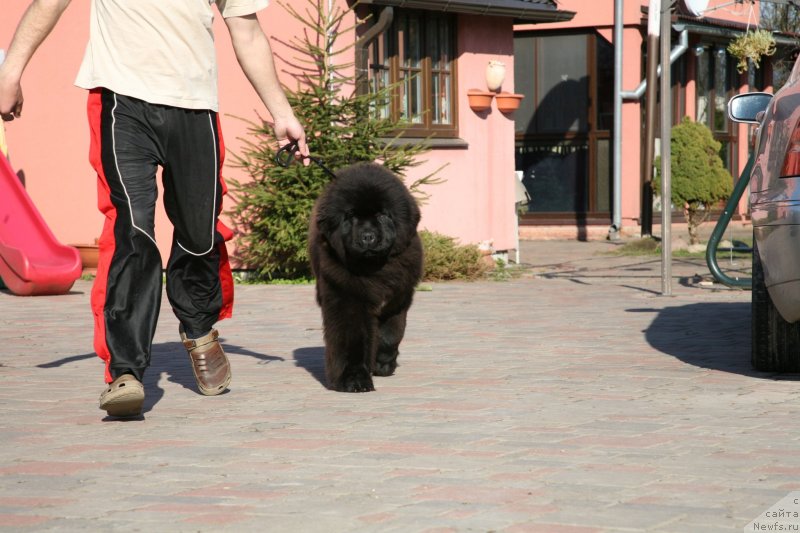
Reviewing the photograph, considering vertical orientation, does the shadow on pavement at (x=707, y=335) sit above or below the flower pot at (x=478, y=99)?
below

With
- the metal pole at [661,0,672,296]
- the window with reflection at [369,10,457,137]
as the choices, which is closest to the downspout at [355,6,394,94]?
the window with reflection at [369,10,457,137]

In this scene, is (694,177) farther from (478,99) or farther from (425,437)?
(425,437)

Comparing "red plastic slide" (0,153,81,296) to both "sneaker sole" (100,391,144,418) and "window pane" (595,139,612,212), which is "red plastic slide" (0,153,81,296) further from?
"window pane" (595,139,612,212)

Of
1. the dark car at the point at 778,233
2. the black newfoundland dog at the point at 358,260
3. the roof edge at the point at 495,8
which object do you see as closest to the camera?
the dark car at the point at 778,233

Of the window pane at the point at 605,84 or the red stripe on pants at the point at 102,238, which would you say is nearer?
the red stripe on pants at the point at 102,238

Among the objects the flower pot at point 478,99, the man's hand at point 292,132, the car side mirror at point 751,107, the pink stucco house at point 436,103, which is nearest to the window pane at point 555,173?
the pink stucco house at point 436,103

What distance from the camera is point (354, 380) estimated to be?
6.16 m

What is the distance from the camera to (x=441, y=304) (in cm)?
1113

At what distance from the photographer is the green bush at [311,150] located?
13.1 meters

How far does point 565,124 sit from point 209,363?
18.3 meters

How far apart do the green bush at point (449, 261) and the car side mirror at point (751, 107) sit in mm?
6642

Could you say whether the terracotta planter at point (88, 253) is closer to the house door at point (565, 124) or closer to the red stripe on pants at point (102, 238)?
the red stripe on pants at point (102, 238)

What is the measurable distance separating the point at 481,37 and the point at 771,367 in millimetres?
10732

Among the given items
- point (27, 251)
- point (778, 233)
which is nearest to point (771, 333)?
point (778, 233)
